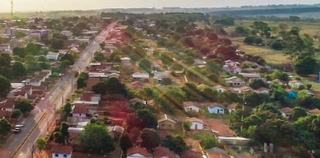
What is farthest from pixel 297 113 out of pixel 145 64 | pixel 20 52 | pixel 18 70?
pixel 20 52

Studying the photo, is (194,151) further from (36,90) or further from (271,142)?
(36,90)

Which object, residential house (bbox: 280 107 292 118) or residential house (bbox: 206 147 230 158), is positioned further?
residential house (bbox: 280 107 292 118)

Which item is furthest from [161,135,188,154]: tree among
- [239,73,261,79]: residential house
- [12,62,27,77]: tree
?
[239,73,261,79]: residential house

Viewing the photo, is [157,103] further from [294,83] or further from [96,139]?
[294,83]

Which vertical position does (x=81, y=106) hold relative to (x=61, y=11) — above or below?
below

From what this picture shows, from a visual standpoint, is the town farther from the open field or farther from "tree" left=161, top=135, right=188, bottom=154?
the open field

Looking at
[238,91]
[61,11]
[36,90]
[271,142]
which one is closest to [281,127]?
[271,142]
